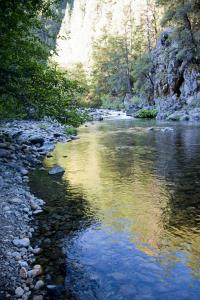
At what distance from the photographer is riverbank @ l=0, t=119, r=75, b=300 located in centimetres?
645

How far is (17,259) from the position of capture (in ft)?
23.8

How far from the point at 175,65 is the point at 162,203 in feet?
124

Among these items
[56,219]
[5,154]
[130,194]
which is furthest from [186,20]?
[56,219]

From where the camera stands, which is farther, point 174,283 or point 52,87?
point 52,87

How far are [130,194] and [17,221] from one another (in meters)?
4.10

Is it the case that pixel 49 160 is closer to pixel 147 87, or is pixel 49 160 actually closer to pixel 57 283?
pixel 57 283

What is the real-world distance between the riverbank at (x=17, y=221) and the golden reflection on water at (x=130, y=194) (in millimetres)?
1593

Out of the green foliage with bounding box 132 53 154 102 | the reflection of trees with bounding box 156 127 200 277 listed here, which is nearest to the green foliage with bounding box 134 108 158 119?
the green foliage with bounding box 132 53 154 102

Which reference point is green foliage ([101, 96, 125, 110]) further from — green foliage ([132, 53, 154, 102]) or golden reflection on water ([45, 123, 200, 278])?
golden reflection on water ([45, 123, 200, 278])

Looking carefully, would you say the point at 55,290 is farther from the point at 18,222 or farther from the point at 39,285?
the point at 18,222

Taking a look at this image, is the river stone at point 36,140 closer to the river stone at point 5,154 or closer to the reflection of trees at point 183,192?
the river stone at point 5,154

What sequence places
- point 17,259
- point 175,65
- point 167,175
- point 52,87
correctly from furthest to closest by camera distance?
point 175,65
point 167,175
point 52,87
point 17,259

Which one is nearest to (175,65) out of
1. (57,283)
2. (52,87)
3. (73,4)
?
(52,87)

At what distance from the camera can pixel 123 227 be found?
30.0 feet
